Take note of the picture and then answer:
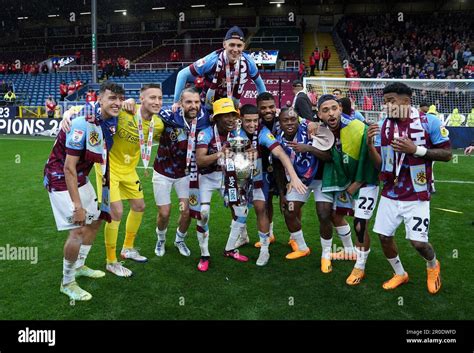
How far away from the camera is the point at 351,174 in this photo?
15.5 feet

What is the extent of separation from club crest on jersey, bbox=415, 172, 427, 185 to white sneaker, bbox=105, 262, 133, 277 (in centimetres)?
331

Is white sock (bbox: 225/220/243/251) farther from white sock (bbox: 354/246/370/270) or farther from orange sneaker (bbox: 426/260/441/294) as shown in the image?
orange sneaker (bbox: 426/260/441/294)

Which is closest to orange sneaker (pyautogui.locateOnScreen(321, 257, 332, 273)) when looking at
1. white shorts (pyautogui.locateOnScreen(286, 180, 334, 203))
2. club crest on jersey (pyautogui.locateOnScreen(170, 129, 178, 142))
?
white shorts (pyautogui.locateOnScreen(286, 180, 334, 203))

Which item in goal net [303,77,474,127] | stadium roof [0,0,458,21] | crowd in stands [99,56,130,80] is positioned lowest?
goal net [303,77,474,127]

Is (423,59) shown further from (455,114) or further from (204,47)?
(204,47)

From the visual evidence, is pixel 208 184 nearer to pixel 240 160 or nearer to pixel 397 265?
pixel 240 160

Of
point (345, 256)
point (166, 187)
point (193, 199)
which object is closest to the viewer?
point (193, 199)

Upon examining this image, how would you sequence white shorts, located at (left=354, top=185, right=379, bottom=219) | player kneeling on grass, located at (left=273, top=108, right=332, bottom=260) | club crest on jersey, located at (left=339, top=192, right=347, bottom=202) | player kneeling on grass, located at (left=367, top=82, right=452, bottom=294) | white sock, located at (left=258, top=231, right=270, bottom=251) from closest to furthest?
1. player kneeling on grass, located at (left=367, top=82, right=452, bottom=294)
2. white shorts, located at (left=354, top=185, right=379, bottom=219)
3. club crest on jersey, located at (left=339, top=192, right=347, bottom=202)
4. player kneeling on grass, located at (left=273, top=108, right=332, bottom=260)
5. white sock, located at (left=258, top=231, right=270, bottom=251)

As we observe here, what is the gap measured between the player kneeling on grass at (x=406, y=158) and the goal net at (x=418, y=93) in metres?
9.42

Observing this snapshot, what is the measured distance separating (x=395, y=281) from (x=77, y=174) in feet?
11.7

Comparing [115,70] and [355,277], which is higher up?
[115,70]

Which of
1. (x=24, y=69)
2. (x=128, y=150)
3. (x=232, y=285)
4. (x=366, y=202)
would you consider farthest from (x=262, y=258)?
(x=24, y=69)

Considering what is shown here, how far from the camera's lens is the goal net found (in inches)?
547

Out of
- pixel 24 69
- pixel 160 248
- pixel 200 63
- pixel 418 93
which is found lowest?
pixel 160 248
